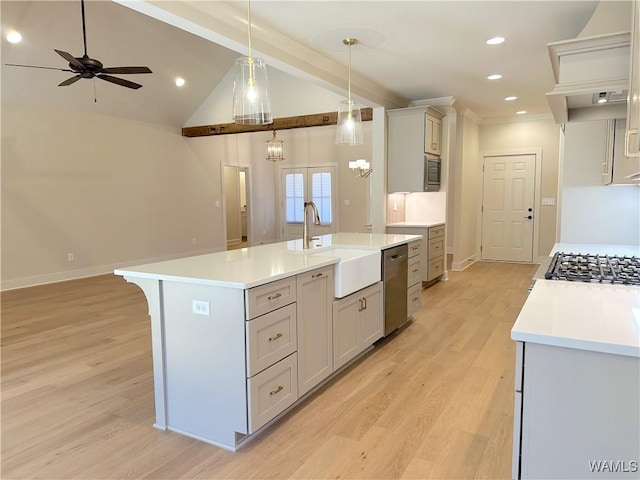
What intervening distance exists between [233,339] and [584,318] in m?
1.51

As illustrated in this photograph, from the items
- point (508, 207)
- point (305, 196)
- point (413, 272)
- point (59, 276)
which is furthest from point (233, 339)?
point (305, 196)

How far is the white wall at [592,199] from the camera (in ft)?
10.7

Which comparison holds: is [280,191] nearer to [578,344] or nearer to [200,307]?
[200,307]

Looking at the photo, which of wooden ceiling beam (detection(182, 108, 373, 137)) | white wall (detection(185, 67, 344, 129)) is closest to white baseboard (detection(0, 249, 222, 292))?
wooden ceiling beam (detection(182, 108, 373, 137))

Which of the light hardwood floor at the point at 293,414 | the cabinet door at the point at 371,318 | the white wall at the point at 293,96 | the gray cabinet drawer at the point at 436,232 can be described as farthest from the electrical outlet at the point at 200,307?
the white wall at the point at 293,96

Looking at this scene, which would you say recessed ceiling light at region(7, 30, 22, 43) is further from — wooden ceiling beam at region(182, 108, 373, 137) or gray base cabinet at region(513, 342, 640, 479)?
gray base cabinet at region(513, 342, 640, 479)

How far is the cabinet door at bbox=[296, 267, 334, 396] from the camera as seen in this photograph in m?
2.51

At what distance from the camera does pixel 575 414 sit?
4.05 ft

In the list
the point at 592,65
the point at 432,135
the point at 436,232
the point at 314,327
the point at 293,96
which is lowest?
the point at 314,327

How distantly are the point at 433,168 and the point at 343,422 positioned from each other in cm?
446

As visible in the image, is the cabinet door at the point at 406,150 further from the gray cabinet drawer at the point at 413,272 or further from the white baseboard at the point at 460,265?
the white baseboard at the point at 460,265

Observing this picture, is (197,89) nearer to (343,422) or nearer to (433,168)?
(433,168)

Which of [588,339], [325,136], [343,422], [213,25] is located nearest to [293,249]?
[343,422]

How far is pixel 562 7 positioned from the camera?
3182 millimetres
